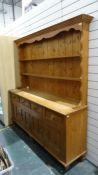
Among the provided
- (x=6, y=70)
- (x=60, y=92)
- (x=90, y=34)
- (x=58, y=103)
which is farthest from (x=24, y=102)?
(x=90, y=34)

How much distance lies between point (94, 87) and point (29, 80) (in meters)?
1.81

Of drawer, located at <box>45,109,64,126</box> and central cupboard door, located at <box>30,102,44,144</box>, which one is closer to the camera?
drawer, located at <box>45,109,64,126</box>

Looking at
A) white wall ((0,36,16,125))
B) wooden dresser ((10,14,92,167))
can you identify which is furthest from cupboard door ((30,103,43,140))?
white wall ((0,36,16,125))

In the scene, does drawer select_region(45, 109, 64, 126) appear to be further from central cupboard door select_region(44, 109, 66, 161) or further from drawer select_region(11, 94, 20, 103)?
drawer select_region(11, 94, 20, 103)

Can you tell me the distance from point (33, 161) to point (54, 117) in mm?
815

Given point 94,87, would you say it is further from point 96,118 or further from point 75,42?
point 75,42

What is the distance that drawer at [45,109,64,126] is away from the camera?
206 centimetres

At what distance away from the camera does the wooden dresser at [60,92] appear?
2.08m

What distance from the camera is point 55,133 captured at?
2.24 m

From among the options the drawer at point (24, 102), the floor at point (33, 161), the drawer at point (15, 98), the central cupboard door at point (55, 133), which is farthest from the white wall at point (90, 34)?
the drawer at point (15, 98)

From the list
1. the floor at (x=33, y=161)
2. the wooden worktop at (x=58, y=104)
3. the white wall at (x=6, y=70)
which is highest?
the white wall at (x=6, y=70)

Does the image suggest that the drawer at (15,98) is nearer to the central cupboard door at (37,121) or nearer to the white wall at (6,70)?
the white wall at (6,70)

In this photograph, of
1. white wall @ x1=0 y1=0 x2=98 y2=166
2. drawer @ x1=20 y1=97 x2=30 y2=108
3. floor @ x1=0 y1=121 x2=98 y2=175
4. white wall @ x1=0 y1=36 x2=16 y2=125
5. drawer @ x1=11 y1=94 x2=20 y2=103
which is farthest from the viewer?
white wall @ x1=0 y1=36 x2=16 y2=125

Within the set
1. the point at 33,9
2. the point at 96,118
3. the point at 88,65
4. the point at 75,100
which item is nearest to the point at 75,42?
the point at 88,65
